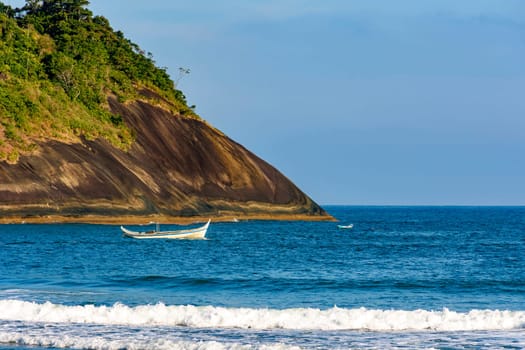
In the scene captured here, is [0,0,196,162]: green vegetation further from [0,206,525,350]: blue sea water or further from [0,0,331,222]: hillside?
[0,206,525,350]: blue sea water

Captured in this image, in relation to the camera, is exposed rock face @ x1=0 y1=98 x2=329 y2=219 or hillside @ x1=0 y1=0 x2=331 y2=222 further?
hillside @ x1=0 y1=0 x2=331 y2=222

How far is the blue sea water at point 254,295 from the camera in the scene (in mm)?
24094

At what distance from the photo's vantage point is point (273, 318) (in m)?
26.5

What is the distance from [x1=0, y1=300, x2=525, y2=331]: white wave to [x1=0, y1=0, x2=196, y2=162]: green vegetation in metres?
61.7

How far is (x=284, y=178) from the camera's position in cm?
12369

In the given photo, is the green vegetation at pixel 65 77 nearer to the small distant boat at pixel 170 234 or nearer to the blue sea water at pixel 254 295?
the small distant boat at pixel 170 234

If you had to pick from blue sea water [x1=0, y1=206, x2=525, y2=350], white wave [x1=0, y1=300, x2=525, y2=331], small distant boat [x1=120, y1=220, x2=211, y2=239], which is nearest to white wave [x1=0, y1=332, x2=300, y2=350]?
blue sea water [x1=0, y1=206, x2=525, y2=350]

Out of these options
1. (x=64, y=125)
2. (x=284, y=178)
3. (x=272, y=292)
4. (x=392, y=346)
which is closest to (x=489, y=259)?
(x=272, y=292)

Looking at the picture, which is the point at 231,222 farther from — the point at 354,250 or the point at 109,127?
the point at 354,250

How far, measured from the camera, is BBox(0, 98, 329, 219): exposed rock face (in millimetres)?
85938

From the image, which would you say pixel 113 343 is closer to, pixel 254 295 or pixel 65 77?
pixel 254 295

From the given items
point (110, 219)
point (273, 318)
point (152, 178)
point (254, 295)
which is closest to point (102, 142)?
point (152, 178)

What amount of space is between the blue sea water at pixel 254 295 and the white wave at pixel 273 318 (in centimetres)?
4

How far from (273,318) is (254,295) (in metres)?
9.25
